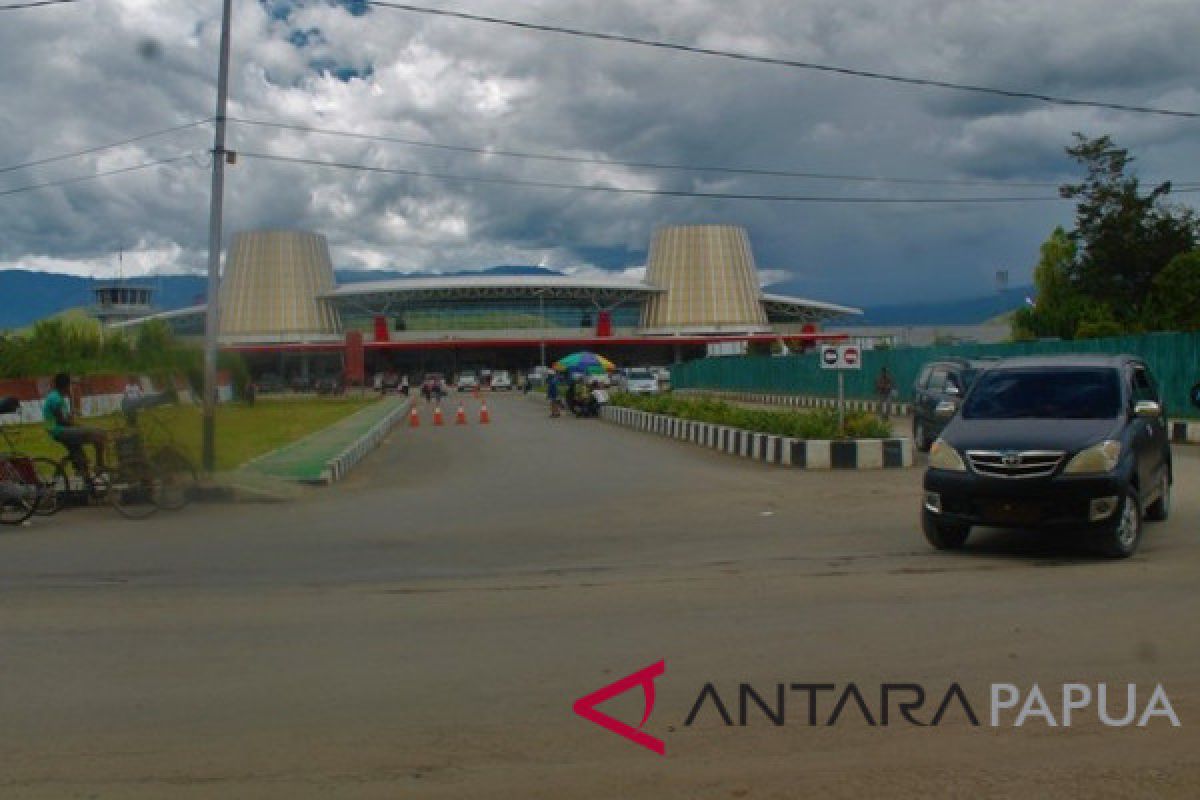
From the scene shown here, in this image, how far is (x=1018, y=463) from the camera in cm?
942

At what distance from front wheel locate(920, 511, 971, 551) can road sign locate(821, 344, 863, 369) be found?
407 inches

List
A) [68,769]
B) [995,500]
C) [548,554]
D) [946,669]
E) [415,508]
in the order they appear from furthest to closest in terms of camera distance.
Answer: [415,508], [548,554], [995,500], [946,669], [68,769]

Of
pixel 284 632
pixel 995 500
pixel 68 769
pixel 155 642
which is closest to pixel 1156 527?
pixel 995 500

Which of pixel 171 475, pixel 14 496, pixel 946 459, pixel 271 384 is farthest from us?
pixel 271 384

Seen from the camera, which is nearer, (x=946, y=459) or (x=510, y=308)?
(x=946, y=459)

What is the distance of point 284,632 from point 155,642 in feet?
2.59

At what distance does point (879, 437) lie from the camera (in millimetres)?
19719

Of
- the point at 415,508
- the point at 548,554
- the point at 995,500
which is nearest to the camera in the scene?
the point at 995,500

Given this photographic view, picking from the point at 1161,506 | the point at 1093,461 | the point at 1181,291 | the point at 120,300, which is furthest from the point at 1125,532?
the point at 120,300

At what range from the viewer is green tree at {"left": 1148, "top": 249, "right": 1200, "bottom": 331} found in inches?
1725

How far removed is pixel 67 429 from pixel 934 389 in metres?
15.2

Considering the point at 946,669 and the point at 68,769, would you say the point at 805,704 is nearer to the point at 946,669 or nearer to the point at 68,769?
the point at 946,669

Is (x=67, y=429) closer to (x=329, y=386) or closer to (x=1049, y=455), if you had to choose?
(x=1049, y=455)

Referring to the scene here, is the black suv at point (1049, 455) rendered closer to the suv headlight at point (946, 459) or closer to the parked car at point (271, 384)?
the suv headlight at point (946, 459)
